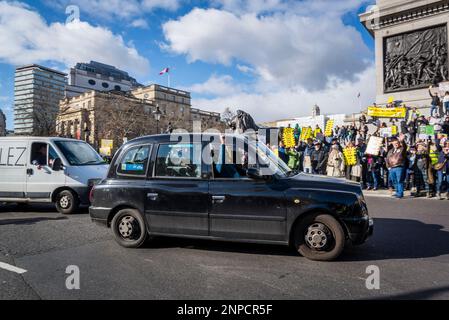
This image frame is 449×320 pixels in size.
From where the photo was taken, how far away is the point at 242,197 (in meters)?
4.51

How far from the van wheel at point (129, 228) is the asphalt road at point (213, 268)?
0.15m

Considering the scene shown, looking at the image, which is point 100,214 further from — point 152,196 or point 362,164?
point 362,164

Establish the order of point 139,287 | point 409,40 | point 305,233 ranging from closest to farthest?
point 139,287
point 305,233
point 409,40

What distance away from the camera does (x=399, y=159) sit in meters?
10.1

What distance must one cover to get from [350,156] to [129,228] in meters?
9.92

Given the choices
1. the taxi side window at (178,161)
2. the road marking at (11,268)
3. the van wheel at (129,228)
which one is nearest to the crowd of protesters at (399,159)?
the taxi side window at (178,161)

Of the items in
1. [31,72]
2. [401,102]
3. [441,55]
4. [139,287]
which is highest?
[31,72]

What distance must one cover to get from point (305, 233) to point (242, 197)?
100cm

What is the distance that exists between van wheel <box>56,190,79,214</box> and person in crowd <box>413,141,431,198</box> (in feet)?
34.6

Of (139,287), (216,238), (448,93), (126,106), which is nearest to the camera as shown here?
(139,287)

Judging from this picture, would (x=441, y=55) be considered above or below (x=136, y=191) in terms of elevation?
above

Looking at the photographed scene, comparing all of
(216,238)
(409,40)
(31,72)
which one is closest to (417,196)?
(216,238)

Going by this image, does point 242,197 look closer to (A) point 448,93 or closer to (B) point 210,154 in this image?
(B) point 210,154

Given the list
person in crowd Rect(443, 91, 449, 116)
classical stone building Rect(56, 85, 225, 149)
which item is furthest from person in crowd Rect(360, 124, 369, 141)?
classical stone building Rect(56, 85, 225, 149)
